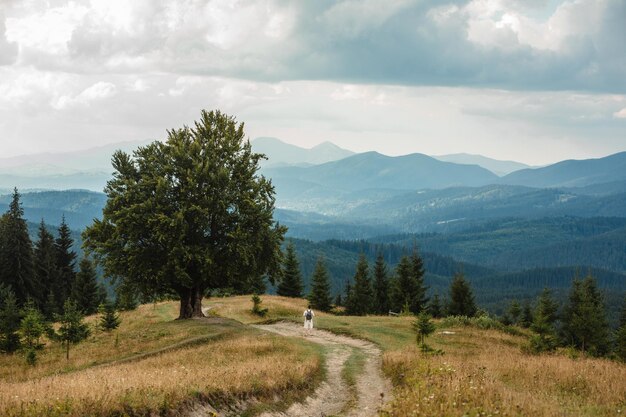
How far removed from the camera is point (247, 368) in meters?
19.4

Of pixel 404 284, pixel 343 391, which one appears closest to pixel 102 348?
pixel 343 391

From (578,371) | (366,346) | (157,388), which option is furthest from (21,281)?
(578,371)

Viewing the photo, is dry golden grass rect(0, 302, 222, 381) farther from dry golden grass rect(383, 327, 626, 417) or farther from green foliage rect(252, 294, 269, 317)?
dry golden grass rect(383, 327, 626, 417)

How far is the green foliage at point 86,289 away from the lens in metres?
69.6

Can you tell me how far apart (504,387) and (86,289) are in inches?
2650

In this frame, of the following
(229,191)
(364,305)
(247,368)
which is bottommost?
(364,305)

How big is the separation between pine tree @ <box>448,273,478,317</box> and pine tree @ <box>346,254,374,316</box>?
1445 centimetres

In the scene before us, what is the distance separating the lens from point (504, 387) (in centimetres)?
1573

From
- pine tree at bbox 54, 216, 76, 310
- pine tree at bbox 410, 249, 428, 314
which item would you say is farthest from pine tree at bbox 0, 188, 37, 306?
pine tree at bbox 410, 249, 428, 314

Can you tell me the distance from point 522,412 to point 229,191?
96.5 feet

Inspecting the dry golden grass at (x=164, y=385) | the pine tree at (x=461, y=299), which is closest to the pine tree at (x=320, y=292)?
the pine tree at (x=461, y=299)

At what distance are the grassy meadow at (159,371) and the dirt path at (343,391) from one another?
72 centimetres

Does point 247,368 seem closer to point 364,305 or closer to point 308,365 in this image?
point 308,365

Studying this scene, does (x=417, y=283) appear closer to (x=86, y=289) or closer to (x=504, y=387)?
(x=86, y=289)
